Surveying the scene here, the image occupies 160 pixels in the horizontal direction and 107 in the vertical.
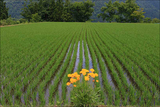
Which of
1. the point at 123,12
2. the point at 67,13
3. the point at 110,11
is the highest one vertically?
the point at 110,11

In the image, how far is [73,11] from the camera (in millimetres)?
59000

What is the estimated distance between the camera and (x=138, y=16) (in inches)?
2032

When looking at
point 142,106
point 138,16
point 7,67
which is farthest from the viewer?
point 138,16

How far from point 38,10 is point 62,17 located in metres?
9.92

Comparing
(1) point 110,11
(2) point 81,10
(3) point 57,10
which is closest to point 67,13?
(3) point 57,10

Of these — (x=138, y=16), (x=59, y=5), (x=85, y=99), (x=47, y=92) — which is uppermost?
(x=59, y=5)

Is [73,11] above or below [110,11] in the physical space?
below

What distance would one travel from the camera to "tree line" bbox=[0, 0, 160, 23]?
52750mm

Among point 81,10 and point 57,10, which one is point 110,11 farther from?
point 57,10

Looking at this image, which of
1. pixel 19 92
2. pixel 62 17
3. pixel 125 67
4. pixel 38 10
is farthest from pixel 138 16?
pixel 19 92

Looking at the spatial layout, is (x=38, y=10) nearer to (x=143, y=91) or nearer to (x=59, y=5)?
(x=59, y=5)

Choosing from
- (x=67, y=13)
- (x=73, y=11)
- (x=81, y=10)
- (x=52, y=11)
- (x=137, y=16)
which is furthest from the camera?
(x=73, y=11)

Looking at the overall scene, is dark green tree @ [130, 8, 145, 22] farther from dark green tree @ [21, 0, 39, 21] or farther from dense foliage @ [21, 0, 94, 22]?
dark green tree @ [21, 0, 39, 21]

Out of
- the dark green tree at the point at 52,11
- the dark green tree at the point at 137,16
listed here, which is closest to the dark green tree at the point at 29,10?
the dark green tree at the point at 52,11
